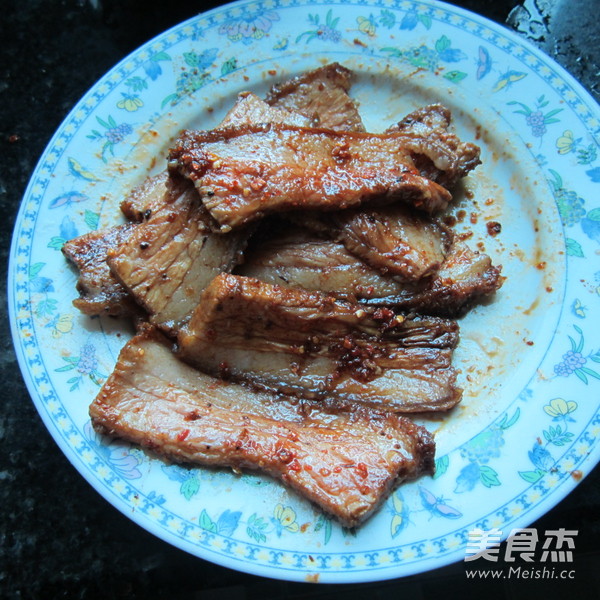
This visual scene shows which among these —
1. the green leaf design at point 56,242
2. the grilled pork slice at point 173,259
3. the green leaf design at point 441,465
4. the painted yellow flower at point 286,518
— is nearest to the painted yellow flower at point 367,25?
the grilled pork slice at point 173,259

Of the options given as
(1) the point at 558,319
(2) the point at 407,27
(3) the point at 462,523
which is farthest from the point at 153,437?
(2) the point at 407,27

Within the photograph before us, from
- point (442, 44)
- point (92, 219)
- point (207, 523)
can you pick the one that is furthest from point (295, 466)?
point (442, 44)

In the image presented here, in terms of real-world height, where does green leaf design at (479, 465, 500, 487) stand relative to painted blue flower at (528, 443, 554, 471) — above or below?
below

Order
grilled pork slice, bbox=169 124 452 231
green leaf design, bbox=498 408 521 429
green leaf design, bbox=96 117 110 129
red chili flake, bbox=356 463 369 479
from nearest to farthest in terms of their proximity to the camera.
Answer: red chili flake, bbox=356 463 369 479 < grilled pork slice, bbox=169 124 452 231 < green leaf design, bbox=498 408 521 429 < green leaf design, bbox=96 117 110 129

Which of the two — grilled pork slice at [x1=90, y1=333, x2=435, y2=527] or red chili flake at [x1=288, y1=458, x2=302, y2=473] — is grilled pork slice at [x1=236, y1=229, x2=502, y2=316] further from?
red chili flake at [x1=288, y1=458, x2=302, y2=473]

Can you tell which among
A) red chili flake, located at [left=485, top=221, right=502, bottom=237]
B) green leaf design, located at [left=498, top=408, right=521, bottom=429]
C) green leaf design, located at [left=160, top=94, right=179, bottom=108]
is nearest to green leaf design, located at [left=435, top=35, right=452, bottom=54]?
red chili flake, located at [left=485, top=221, right=502, bottom=237]

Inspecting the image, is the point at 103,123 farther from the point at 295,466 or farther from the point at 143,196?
the point at 295,466

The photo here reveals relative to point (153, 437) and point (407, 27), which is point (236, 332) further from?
point (407, 27)
